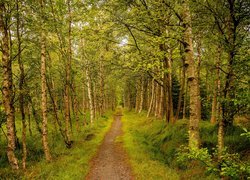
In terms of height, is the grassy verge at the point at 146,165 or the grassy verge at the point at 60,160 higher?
the grassy verge at the point at 146,165

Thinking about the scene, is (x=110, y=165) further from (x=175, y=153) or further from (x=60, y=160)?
(x=175, y=153)

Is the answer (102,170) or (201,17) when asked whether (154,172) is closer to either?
(102,170)

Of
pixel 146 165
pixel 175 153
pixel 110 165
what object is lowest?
pixel 110 165

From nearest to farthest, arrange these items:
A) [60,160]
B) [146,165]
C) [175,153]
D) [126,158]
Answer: [146,165] < [175,153] < [60,160] < [126,158]

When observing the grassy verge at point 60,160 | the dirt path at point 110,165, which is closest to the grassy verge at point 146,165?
the dirt path at point 110,165

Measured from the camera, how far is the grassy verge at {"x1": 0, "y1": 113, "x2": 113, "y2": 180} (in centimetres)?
919

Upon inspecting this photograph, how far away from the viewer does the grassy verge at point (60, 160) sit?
9.19m

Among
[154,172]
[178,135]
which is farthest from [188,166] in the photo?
[178,135]

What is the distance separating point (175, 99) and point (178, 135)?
14.2m

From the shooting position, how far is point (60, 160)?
11.6 m

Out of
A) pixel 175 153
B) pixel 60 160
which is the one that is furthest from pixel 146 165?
pixel 60 160

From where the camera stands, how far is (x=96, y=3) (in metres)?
11.5

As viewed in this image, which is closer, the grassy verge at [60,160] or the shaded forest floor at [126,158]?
the shaded forest floor at [126,158]

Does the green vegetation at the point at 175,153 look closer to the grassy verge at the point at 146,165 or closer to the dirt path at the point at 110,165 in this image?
the grassy verge at the point at 146,165
